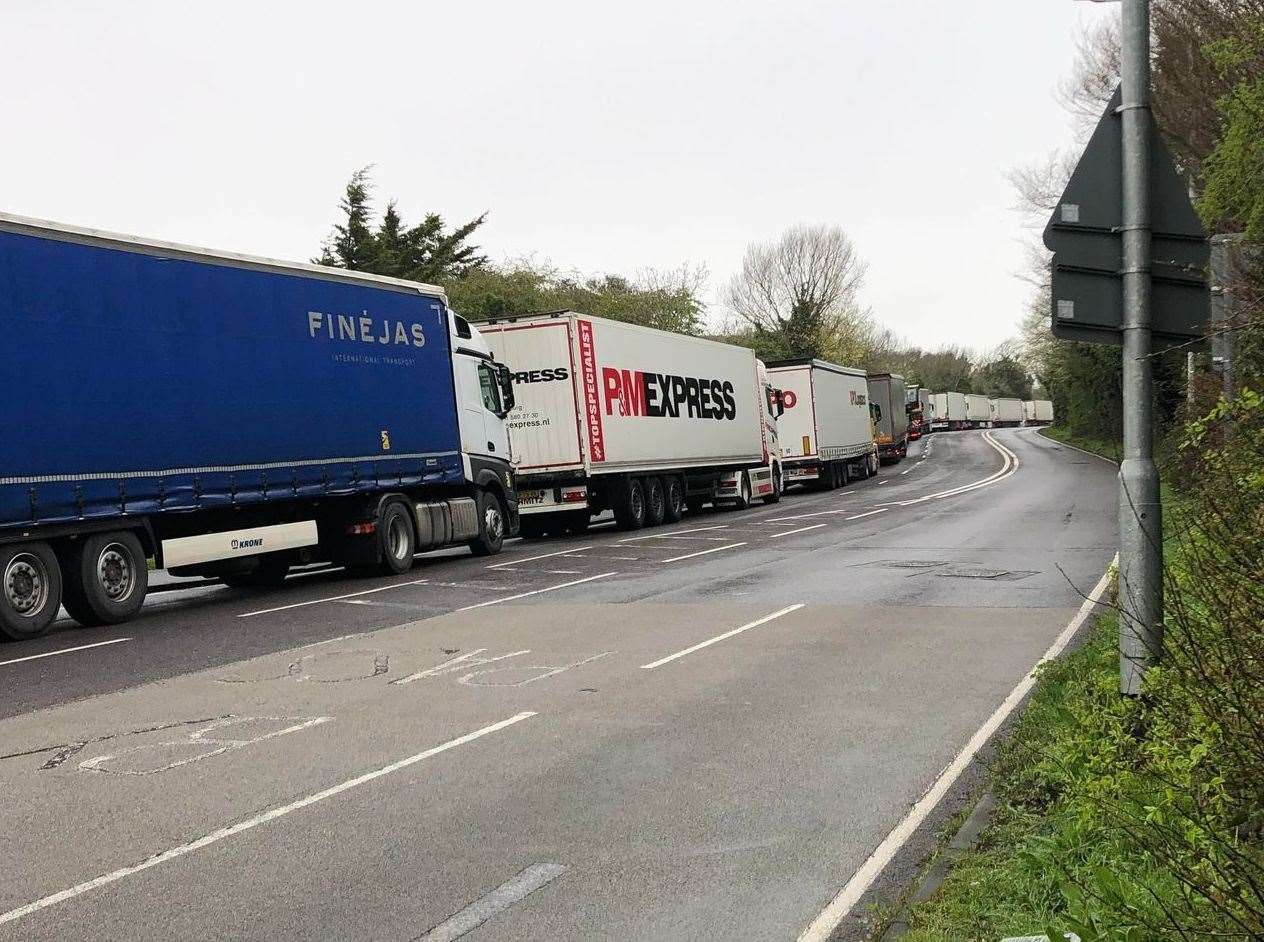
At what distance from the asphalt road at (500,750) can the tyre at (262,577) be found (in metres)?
2.38

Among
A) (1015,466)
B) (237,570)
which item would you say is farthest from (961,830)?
(1015,466)

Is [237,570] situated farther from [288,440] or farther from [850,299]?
[850,299]

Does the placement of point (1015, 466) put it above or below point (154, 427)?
below

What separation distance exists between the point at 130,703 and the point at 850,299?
74.3 meters

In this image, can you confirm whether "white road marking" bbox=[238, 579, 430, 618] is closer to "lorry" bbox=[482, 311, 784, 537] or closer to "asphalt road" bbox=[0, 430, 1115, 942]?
"asphalt road" bbox=[0, 430, 1115, 942]

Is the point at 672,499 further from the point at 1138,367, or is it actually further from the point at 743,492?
the point at 1138,367

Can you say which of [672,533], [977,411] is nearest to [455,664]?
[672,533]

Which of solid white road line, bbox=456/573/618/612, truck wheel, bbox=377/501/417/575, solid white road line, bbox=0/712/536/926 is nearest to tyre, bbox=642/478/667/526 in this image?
truck wheel, bbox=377/501/417/575

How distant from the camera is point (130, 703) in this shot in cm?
923

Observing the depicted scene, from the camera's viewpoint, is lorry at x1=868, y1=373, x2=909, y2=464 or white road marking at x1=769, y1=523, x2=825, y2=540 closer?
white road marking at x1=769, y1=523, x2=825, y2=540

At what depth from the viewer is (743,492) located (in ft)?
113

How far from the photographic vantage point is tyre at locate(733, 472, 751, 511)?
34.3 meters

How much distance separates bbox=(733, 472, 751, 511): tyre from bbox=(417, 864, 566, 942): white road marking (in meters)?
29.2

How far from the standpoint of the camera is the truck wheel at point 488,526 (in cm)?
2133
